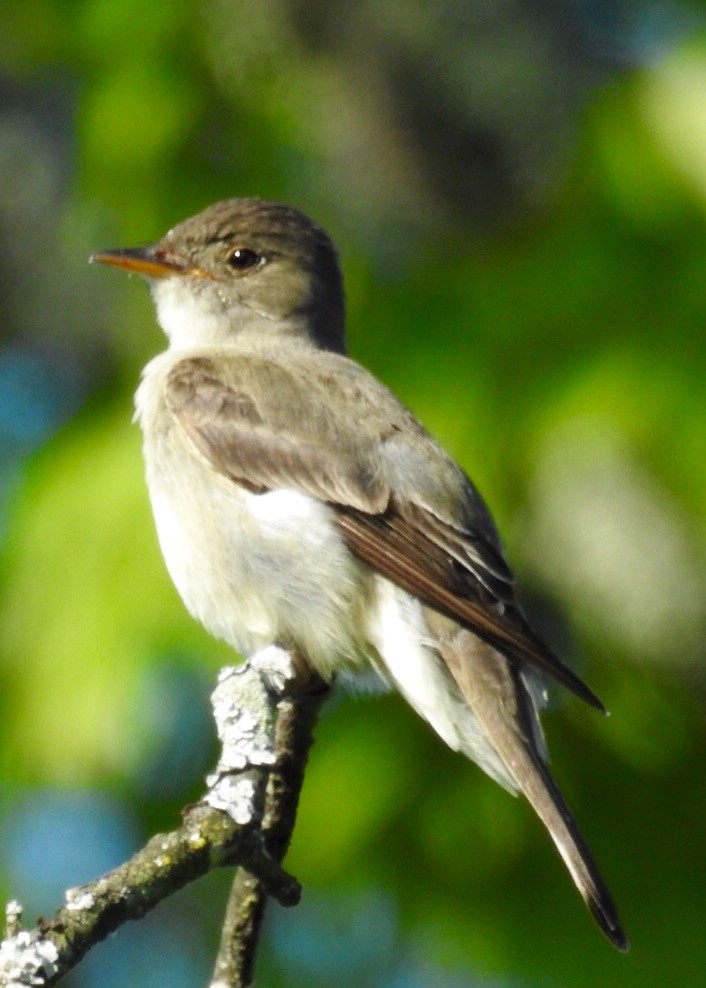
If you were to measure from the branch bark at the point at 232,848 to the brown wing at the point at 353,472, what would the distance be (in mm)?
443

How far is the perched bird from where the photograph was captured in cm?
439

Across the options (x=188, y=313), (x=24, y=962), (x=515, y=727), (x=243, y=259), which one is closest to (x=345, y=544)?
(x=515, y=727)

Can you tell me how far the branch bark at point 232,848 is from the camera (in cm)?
282

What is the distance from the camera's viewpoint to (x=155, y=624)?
15.2 ft

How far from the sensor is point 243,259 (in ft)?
18.6

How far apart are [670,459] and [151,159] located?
2080 mm

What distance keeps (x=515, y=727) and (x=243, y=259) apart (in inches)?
79.5

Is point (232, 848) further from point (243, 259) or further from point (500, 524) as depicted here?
point (243, 259)

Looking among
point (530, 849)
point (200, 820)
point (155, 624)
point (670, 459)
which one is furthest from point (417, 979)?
point (200, 820)

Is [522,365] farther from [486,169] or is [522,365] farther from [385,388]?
[486,169]

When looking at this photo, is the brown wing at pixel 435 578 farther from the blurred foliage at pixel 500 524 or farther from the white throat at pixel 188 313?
the white throat at pixel 188 313

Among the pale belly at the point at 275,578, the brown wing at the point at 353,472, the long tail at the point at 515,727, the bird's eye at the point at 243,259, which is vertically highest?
the bird's eye at the point at 243,259

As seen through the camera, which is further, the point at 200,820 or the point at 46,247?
the point at 46,247

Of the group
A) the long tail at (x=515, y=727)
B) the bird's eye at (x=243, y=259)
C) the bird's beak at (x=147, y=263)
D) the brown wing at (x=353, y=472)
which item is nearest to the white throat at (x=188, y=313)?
the bird's beak at (x=147, y=263)
